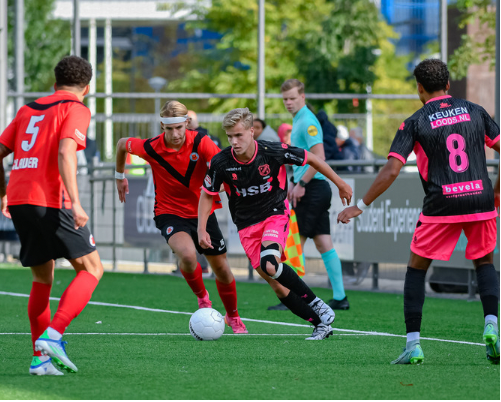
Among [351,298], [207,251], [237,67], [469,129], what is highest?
[237,67]

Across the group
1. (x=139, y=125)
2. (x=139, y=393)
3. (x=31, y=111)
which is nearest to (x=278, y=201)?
(x=31, y=111)

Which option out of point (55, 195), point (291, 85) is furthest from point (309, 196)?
point (55, 195)

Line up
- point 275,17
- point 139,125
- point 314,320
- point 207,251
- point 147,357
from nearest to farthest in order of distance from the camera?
1. point 147,357
2. point 314,320
3. point 207,251
4. point 139,125
5. point 275,17

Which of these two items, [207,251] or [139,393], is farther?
[207,251]

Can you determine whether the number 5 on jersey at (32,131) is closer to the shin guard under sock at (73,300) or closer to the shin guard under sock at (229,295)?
the shin guard under sock at (73,300)

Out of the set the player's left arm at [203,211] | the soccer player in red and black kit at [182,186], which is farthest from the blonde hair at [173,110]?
the player's left arm at [203,211]

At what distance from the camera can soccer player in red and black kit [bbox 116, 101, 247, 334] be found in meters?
7.98

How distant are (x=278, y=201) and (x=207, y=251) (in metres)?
0.90

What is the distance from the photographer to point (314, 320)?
297 inches

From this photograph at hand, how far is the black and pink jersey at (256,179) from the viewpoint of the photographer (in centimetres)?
736

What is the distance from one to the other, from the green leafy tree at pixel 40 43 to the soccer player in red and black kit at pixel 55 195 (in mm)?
40251

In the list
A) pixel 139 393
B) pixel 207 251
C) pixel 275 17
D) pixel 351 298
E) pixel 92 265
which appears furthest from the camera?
pixel 275 17

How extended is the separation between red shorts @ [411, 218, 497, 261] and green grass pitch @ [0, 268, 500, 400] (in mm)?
724

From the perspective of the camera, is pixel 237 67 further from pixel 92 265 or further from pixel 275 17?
pixel 92 265
